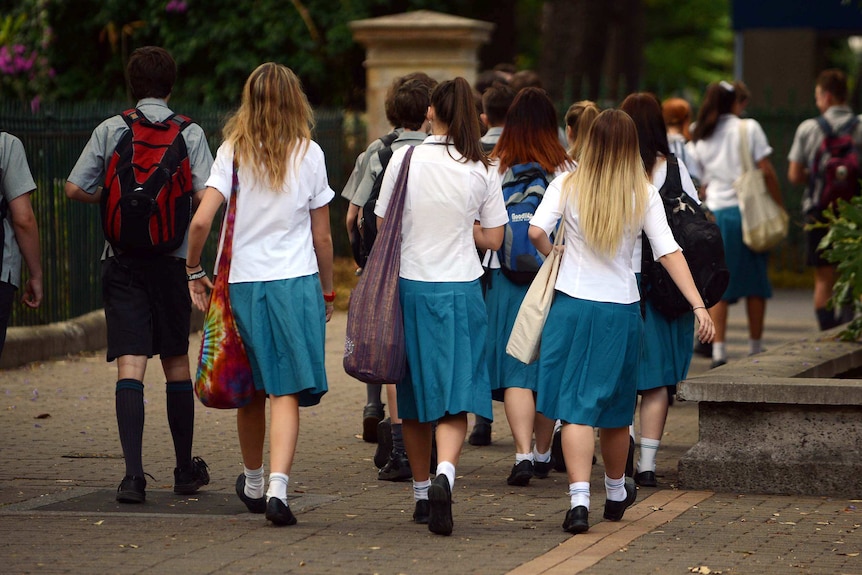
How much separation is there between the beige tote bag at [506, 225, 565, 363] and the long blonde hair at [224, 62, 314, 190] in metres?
1.07

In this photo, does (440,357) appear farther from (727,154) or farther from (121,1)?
(121,1)

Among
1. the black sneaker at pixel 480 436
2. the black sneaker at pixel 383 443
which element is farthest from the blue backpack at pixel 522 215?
the black sneaker at pixel 480 436

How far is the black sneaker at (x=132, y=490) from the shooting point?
20.9ft

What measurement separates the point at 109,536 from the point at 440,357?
1.42 m

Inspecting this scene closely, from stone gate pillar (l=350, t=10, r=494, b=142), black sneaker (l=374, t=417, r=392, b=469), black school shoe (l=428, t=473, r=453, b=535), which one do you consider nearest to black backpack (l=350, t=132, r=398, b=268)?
black sneaker (l=374, t=417, r=392, b=469)

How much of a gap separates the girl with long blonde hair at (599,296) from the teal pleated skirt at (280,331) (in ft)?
3.04

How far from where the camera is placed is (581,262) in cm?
604

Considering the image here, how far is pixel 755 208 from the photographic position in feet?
35.1

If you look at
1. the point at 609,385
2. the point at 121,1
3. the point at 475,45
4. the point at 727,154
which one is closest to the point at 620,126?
the point at 609,385

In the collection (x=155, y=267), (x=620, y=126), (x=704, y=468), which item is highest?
(x=620, y=126)

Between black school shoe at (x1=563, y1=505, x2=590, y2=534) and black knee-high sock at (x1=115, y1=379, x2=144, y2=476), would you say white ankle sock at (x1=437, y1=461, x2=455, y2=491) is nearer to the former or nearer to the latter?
black school shoe at (x1=563, y1=505, x2=590, y2=534)

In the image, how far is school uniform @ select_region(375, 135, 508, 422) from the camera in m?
5.96

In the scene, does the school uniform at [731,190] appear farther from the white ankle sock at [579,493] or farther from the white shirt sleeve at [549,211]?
the white ankle sock at [579,493]

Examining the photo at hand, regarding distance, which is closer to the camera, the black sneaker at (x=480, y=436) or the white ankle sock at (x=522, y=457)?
the white ankle sock at (x=522, y=457)
